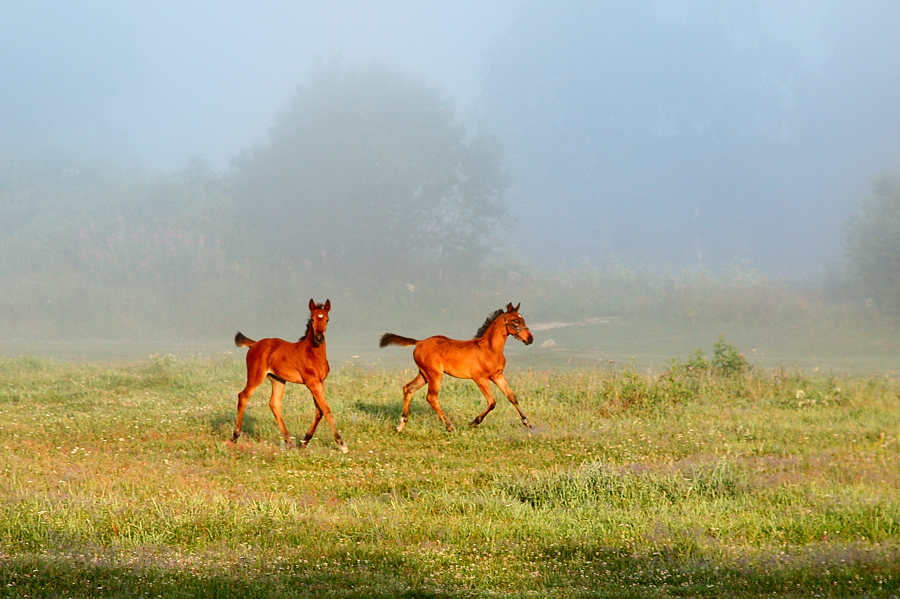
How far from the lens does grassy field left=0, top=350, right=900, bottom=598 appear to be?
7969 millimetres

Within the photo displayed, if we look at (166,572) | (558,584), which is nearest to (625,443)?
(558,584)

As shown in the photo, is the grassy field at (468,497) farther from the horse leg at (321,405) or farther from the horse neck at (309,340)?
the horse neck at (309,340)

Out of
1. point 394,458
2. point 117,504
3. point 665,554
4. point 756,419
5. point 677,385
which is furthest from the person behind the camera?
point 677,385

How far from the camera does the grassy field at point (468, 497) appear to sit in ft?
26.1

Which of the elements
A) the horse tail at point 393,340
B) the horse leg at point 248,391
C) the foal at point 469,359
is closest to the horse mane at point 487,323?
the foal at point 469,359

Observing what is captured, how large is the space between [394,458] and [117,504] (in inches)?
195

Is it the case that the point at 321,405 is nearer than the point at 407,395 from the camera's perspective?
Yes

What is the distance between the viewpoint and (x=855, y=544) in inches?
358

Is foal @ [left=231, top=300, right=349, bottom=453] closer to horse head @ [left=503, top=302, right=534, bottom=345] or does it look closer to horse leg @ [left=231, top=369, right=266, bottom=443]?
horse leg @ [left=231, top=369, right=266, bottom=443]

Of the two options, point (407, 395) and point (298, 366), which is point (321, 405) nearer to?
point (298, 366)

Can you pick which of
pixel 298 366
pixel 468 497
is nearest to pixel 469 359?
pixel 298 366

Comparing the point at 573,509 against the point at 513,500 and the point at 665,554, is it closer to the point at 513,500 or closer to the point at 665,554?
the point at 513,500

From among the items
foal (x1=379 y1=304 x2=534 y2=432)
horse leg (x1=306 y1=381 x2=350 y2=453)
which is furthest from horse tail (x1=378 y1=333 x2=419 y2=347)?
horse leg (x1=306 y1=381 x2=350 y2=453)

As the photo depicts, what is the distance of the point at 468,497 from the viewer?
37.0ft
